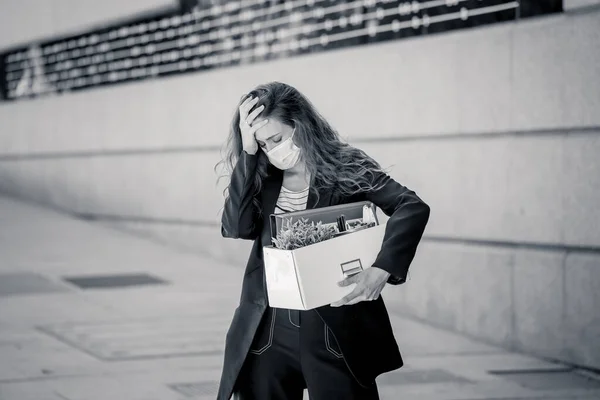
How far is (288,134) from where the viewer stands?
3268 millimetres

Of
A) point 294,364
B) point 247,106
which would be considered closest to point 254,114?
point 247,106

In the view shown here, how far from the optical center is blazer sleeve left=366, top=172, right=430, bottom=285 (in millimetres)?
3148

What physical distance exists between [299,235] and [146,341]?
14.7 feet

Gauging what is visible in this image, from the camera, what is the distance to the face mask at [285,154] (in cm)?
324

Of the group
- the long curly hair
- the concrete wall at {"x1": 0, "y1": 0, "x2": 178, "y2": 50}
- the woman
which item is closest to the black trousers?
the woman

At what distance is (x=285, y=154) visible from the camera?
10.7 feet

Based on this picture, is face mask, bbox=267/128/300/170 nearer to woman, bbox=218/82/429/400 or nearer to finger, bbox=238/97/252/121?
woman, bbox=218/82/429/400

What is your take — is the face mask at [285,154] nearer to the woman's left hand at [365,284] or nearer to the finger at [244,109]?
the finger at [244,109]

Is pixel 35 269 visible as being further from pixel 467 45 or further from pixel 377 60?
pixel 467 45

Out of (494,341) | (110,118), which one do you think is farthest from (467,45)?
(110,118)

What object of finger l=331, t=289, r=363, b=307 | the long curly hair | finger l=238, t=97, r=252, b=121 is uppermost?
finger l=238, t=97, r=252, b=121

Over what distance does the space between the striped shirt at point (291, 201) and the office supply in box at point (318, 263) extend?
18cm

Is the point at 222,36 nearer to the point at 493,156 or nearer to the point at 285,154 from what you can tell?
the point at 493,156

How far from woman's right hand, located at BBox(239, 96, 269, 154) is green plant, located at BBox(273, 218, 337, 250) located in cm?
34
